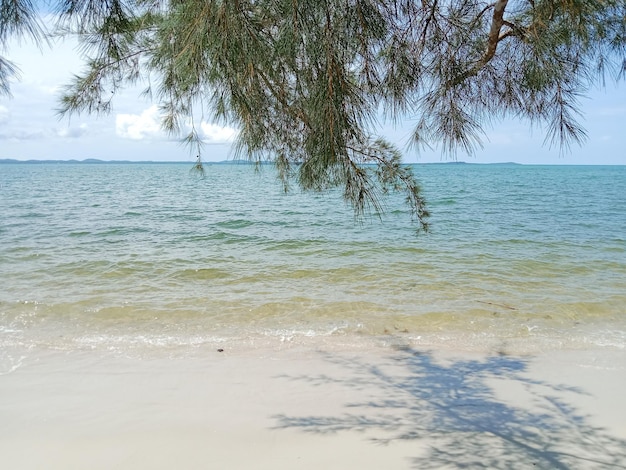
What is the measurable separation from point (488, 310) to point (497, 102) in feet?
13.1

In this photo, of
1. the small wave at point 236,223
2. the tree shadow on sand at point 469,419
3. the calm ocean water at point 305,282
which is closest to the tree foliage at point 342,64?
the calm ocean water at point 305,282

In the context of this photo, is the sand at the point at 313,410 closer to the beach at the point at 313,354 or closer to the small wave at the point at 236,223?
the beach at the point at 313,354

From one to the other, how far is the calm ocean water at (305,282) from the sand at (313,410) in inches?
22.3

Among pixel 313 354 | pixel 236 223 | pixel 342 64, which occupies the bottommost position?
pixel 313 354

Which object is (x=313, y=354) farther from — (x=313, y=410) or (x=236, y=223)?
(x=236, y=223)

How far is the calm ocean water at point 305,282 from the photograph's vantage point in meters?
5.60

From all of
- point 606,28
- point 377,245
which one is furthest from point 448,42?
point 377,245

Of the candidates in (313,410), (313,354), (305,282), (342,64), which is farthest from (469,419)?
(305,282)

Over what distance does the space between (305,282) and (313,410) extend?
14.4 feet

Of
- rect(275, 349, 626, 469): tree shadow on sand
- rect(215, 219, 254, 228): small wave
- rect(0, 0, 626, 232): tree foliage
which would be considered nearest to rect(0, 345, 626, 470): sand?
Answer: rect(275, 349, 626, 469): tree shadow on sand

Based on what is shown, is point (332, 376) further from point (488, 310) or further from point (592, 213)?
point (592, 213)

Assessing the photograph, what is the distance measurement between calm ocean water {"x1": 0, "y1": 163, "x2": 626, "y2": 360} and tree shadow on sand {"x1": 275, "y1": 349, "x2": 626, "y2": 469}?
1015 mm

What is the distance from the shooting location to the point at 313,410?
11.9ft

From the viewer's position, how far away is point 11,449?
306cm
